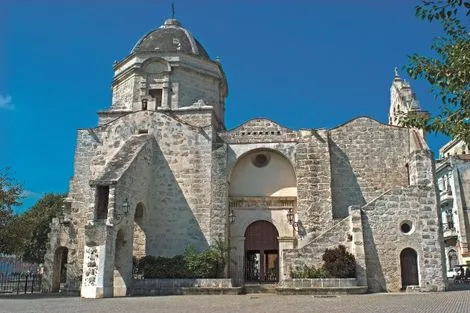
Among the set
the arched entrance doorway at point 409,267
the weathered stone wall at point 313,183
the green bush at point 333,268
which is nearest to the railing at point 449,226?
the arched entrance doorway at point 409,267

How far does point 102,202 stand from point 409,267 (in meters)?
12.9

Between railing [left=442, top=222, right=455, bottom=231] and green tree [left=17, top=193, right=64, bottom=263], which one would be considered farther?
green tree [left=17, top=193, right=64, bottom=263]

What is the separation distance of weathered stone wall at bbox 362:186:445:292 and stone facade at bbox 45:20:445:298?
4 cm

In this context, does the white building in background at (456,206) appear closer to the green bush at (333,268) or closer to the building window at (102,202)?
the green bush at (333,268)

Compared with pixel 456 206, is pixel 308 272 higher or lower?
lower

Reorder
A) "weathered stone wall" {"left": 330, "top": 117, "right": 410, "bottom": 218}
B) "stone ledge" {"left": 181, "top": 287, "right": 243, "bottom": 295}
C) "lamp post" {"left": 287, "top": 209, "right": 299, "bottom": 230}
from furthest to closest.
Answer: "weathered stone wall" {"left": 330, "top": 117, "right": 410, "bottom": 218} < "lamp post" {"left": 287, "top": 209, "right": 299, "bottom": 230} < "stone ledge" {"left": 181, "top": 287, "right": 243, "bottom": 295}

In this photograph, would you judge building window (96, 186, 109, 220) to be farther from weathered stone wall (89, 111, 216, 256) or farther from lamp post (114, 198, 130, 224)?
weathered stone wall (89, 111, 216, 256)

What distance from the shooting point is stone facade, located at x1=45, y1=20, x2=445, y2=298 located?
18453 mm

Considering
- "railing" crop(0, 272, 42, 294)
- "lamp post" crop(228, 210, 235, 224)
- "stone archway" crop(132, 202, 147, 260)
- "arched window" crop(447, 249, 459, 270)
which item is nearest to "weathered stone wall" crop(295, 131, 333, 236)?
"lamp post" crop(228, 210, 235, 224)

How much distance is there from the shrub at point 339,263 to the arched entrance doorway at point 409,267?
7.44 feet

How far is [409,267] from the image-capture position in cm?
1836

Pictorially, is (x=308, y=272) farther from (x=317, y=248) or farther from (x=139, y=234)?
(x=139, y=234)

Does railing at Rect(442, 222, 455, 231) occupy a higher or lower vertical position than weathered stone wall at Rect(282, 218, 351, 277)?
higher

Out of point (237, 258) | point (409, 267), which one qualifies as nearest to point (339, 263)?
point (409, 267)
